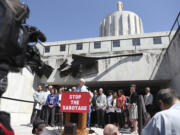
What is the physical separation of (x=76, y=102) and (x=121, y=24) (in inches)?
1072

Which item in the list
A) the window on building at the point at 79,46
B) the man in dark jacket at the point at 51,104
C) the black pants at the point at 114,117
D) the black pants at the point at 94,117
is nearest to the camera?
the man in dark jacket at the point at 51,104

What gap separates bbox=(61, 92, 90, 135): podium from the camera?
3.86 metres

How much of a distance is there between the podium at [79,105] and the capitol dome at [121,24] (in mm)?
25657

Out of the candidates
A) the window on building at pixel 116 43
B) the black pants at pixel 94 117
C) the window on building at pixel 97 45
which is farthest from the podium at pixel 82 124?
the window on building at pixel 97 45

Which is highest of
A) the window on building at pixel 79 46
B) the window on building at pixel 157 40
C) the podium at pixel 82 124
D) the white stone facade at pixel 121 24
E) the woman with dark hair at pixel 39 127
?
the white stone facade at pixel 121 24

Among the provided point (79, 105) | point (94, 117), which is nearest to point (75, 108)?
point (79, 105)

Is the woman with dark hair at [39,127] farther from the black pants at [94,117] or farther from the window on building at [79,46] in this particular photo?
the window on building at [79,46]

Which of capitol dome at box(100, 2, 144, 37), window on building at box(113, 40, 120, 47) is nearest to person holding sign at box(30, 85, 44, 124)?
window on building at box(113, 40, 120, 47)

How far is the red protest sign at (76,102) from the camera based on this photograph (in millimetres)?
3854

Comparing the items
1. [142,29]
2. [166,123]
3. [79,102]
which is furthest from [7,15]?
[142,29]

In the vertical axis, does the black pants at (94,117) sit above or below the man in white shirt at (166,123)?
below

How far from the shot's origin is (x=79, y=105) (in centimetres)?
392

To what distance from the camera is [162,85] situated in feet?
36.3

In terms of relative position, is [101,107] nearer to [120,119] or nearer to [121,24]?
[120,119]
